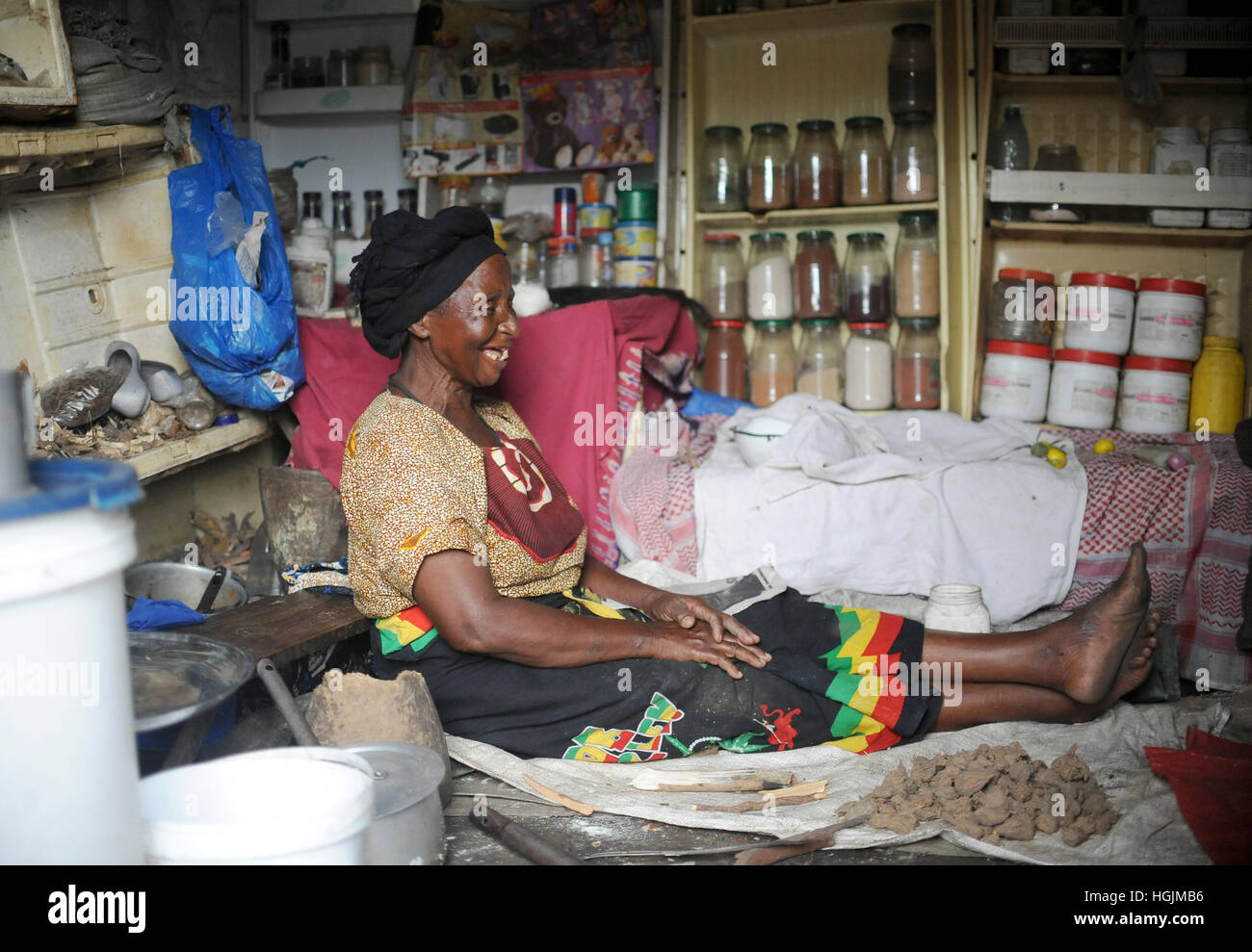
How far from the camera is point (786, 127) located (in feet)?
Answer: 13.7

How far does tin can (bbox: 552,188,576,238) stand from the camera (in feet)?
13.4

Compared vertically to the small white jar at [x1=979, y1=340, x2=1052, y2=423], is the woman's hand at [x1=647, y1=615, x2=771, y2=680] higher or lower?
lower

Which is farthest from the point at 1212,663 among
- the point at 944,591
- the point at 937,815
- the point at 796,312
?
the point at 796,312

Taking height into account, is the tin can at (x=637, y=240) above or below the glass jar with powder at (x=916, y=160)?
below

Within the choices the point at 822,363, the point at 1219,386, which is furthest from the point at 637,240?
the point at 1219,386

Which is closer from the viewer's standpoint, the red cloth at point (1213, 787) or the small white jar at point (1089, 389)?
the red cloth at point (1213, 787)

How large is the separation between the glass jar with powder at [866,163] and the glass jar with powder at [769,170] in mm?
212

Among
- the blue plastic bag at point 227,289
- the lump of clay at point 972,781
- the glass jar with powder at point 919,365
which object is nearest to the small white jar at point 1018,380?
the glass jar with powder at point 919,365

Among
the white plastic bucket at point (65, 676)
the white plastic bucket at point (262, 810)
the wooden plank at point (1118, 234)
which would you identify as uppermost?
the wooden plank at point (1118, 234)

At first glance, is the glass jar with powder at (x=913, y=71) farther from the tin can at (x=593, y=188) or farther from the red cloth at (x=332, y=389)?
the red cloth at (x=332, y=389)

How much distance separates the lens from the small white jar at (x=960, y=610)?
2686 millimetres

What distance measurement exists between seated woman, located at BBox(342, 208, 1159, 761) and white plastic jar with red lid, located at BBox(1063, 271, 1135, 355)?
1.60m

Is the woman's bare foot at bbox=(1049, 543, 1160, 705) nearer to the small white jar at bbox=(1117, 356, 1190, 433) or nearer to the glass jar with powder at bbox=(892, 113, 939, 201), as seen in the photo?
the small white jar at bbox=(1117, 356, 1190, 433)

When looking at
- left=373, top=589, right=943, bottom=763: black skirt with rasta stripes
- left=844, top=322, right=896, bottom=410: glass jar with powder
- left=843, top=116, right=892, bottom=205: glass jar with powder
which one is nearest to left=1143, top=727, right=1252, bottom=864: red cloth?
left=373, top=589, right=943, bottom=763: black skirt with rasta stripes
